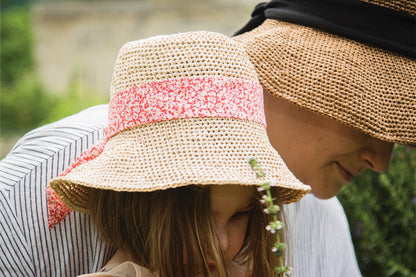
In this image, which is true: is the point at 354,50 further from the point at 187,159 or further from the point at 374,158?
the point at 187,159

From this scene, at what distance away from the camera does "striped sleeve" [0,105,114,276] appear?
1.87 m

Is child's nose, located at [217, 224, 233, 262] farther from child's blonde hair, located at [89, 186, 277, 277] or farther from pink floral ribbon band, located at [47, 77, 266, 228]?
pink floral ribbon band, located at [47, 77, 266, 228]

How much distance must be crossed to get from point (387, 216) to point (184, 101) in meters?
2.27

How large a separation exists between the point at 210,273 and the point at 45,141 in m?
0.81

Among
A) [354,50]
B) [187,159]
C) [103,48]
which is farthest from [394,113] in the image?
[103,48]

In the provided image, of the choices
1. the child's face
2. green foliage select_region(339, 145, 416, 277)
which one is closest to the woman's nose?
the child's face

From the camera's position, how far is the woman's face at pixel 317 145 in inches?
87.6

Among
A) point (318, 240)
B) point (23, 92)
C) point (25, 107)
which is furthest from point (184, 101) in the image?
point (23, 92)

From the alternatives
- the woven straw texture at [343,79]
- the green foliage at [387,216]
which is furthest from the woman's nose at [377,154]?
the green foliage at [387,216]

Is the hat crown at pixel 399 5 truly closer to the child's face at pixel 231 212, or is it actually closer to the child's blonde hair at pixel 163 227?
the child's face at pixel 231 212

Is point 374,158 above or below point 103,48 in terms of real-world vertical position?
above

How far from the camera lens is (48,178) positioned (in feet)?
6.41

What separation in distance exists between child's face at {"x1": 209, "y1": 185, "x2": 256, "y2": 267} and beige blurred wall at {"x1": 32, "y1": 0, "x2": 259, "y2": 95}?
10.2 meters

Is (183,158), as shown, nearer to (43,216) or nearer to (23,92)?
(43,216)
